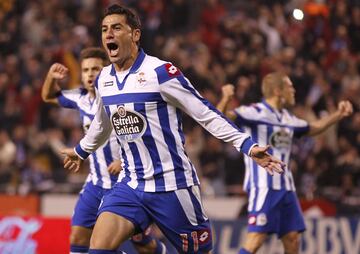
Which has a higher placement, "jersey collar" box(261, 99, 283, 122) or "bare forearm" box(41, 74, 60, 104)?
"bare forearm" box(41, 74, 60, 104)

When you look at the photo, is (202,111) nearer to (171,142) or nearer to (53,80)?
(171,142)

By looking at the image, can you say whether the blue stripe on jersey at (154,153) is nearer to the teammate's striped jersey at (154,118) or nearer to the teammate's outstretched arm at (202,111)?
the teammate's striped jersey at (154,118)

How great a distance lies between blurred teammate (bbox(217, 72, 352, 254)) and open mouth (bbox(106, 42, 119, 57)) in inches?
123

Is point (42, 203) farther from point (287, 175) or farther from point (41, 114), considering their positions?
point (287, 175)

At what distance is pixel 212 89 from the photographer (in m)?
16.8

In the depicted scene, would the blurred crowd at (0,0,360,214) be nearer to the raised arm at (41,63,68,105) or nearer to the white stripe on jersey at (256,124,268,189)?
the white stripe on jersey at (256,124,268,189)

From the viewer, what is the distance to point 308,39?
1844 centimetres

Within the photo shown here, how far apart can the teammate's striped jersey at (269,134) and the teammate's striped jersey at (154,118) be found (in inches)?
116

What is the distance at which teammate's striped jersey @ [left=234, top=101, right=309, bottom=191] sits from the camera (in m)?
10.3

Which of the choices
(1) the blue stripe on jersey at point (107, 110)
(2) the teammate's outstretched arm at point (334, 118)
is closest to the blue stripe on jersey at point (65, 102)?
(1) the blue stripe on jersey at point (107, 110)

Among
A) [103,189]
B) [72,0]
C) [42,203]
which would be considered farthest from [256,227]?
[72,0]

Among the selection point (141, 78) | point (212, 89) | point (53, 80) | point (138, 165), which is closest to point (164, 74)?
point (141, 78)

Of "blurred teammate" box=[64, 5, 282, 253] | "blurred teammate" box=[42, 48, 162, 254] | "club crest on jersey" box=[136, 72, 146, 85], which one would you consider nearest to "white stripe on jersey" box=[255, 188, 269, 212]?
"blurred teammate" box=[42, 48, 162, 254]

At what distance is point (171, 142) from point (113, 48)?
808 mm
